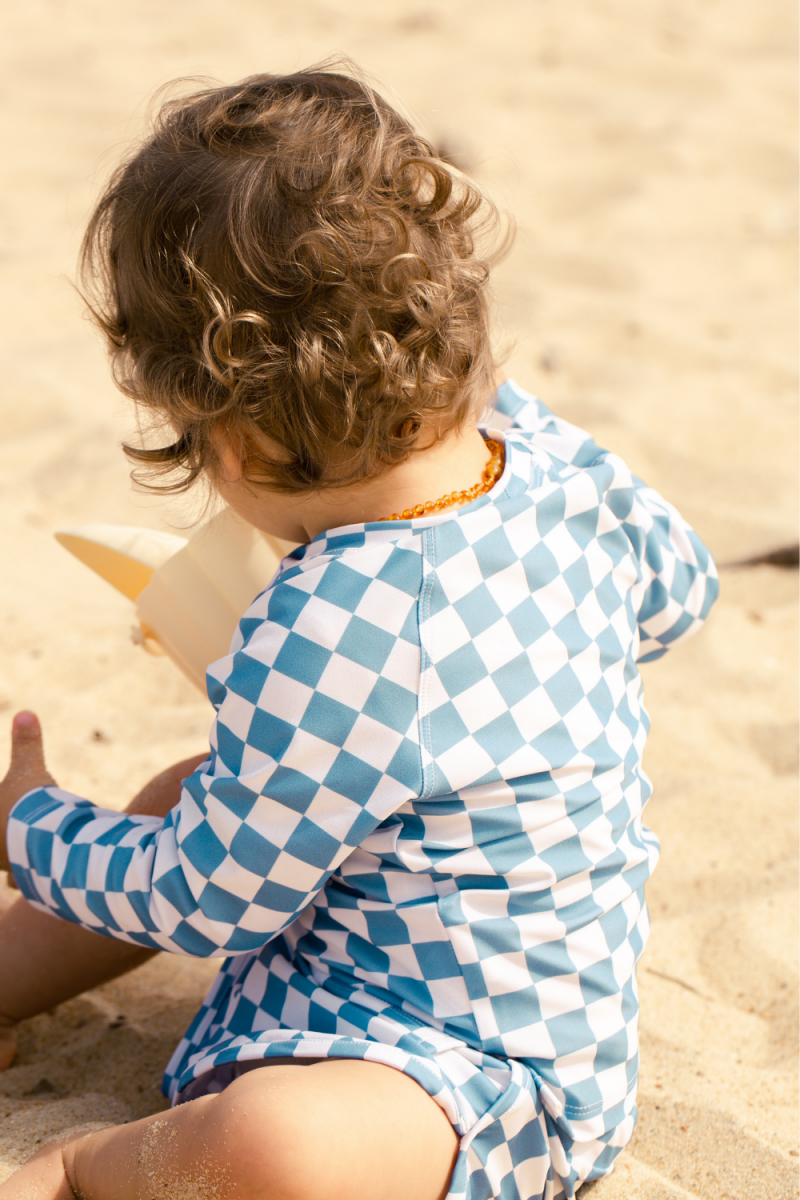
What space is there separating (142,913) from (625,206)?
263cm

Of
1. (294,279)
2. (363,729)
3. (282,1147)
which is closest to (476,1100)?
(282,1147)

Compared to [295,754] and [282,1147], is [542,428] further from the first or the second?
[282,1147]

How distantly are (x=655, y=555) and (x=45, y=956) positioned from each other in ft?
2.52

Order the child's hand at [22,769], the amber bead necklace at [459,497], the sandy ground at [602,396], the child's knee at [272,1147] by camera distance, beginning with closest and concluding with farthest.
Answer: the child's knee at [272,1147] → the amber bead necklace at [459,497] → the child's hand at [22,769] → the sandy ground at [602,396]

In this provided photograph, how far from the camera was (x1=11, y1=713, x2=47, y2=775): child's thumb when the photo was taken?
43.8 inches

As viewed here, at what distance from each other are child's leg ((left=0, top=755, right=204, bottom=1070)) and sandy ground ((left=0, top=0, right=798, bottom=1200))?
6 centimetres

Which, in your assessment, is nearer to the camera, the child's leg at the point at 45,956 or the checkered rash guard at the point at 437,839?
the checkered rash guard at the point at 437,839

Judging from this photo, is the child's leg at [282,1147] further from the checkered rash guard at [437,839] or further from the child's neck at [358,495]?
the child's neck at [358,495]

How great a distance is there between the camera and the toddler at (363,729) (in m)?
0.88

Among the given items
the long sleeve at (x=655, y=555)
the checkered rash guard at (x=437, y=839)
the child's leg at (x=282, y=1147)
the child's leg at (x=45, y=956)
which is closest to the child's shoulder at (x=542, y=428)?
the long sleeve at (x=655, y=555)

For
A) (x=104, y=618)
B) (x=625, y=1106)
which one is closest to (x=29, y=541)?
(x=104, y=618)

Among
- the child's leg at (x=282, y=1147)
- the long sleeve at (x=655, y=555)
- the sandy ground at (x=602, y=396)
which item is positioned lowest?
the sandy ground at (x=602, y=396)

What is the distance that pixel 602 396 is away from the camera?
231cm

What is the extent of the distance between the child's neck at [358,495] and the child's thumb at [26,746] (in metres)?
0.32
